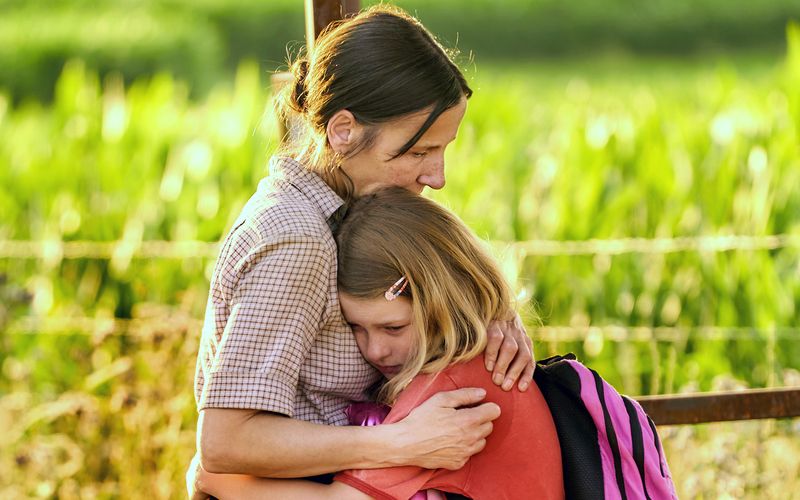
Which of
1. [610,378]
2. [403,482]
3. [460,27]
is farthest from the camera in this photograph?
[460,27]

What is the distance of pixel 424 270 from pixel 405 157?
0.78ft

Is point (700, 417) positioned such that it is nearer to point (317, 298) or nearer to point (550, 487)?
point (550, 487)

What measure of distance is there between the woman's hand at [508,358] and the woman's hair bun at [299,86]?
1.79 ft

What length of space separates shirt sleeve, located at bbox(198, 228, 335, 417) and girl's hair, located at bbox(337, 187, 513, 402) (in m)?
0.10

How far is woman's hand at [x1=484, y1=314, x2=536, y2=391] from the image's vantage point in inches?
73.7

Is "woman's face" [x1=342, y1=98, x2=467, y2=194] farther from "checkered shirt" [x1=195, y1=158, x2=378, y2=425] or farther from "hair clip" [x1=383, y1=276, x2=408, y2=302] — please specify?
"hair clip" [x1=383, y1=276, x2=408, y2=302]

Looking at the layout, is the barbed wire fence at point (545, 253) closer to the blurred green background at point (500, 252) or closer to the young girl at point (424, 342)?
the blurred green background at point (500, 252)

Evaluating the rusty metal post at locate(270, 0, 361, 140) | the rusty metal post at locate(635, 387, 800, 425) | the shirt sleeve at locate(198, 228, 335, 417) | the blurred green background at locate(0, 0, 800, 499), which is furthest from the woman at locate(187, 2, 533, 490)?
the blurred green background at locate(0, 0, 800, 499)

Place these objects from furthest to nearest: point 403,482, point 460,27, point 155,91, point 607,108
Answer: point 460,27 < point 607,108 < point 155,91 < point 403,482

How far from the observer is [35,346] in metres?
4.34

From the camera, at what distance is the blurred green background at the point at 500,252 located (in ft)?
12.8

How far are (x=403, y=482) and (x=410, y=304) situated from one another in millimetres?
290

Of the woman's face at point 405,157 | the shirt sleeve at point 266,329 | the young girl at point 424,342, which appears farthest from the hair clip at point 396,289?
the woman's face at point 405,157

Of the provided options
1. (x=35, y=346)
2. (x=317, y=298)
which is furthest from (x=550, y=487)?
(x=35, y=346)
